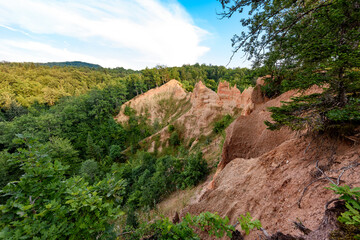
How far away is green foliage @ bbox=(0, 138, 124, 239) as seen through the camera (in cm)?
180

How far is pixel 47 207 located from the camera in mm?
1889

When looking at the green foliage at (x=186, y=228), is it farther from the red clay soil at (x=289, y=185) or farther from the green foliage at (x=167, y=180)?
the green foliage at (x=167, y=180)

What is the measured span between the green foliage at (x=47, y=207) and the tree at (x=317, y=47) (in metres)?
4.51

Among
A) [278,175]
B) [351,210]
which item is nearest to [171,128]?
[278,175]

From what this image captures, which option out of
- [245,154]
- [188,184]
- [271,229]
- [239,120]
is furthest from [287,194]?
[188,184]

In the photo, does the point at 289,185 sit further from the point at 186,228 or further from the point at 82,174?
the point at 82,174

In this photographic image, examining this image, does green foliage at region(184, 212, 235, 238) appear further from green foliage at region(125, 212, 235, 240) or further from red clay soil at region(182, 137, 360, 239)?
red clay soil at region(182, 137, 360, 239)

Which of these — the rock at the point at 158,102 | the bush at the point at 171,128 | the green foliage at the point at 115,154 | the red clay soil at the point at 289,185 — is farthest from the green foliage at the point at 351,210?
the rock at the point at 158,102

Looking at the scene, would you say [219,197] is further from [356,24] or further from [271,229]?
[356,24]

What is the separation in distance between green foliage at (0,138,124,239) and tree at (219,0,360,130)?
14.8 feet

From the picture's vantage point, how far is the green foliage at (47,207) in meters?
1.80

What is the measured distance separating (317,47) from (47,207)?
5762 mm

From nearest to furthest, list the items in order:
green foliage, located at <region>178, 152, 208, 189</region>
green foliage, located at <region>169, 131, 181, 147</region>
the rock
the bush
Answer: green foliage, located at <region>178, 152, 208, 189</region>, green foliage, located at <region>169, 131, 181, 147</region>, the bush, the rock

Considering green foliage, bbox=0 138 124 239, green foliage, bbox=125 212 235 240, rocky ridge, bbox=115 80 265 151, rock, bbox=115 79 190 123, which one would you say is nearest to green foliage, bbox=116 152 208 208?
rocky ridge, bbox=115 80 265 151
